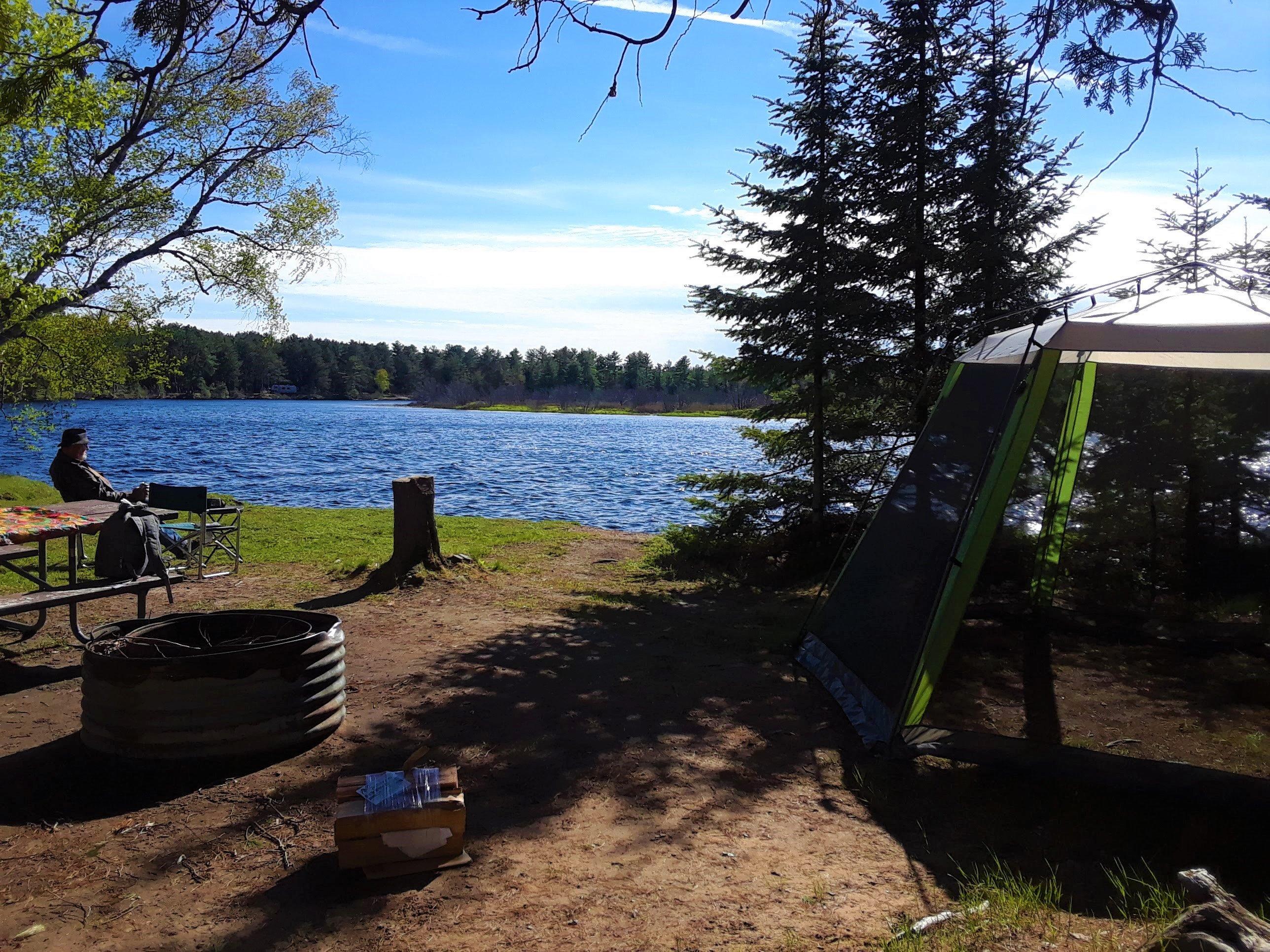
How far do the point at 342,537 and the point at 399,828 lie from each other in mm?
10180

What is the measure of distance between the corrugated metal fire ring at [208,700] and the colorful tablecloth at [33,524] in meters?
1.86

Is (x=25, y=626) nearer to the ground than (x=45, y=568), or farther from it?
nearer to the ground

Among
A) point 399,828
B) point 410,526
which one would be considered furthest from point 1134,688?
point 410,526

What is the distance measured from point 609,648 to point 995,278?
610 cm

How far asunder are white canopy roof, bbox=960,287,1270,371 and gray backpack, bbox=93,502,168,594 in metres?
5.99

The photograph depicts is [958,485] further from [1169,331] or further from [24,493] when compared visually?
[24,493]

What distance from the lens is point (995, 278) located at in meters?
9.20

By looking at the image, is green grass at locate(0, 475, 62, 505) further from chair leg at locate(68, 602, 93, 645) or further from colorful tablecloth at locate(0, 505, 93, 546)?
chair leg at locate(68, 602, 93, 645)

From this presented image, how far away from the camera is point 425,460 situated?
1346 inches

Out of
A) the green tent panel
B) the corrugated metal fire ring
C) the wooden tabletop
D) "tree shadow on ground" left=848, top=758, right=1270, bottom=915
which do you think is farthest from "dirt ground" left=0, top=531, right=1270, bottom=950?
the wooden tabletop

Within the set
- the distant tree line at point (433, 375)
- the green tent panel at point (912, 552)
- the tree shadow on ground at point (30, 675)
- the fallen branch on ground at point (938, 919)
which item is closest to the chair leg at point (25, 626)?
the tree shadow on ground at point (30, 675)

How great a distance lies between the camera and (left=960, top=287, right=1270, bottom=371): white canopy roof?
4.06 m

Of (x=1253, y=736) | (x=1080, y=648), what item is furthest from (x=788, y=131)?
(x=1253, y=736)

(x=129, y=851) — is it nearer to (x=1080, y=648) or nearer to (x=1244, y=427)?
(x=1080, y=648)
